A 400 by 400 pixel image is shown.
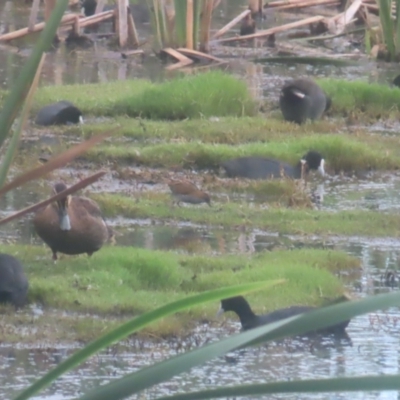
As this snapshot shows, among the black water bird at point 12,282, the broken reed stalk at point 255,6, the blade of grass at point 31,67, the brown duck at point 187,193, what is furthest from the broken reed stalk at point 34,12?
the blade of grass at point 31,67

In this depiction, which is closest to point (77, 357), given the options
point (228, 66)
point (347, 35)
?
point (228, 66)

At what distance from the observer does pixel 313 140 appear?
1024 centimetres

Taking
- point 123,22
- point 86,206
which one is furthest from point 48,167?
point 123,22

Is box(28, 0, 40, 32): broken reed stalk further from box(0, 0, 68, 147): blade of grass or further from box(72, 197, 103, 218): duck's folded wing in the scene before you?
box(0, 0, 68, 147): blade of grass

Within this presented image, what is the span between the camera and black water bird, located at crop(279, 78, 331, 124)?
11.0 m

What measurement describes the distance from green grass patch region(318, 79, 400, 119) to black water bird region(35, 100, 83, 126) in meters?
2.94

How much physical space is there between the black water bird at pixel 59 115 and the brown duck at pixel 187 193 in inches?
105

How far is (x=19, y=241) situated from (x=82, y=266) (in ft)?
2.88

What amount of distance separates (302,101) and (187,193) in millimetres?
3164

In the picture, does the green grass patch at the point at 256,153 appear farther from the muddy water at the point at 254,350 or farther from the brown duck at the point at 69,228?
the brown duck at the point at 69,228

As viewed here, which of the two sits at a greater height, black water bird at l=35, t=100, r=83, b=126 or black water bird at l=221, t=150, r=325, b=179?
black water bird at l=35, t=100, r=83, b=126

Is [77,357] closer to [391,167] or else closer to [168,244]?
→ [168,244]

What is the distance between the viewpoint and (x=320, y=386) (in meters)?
1.93

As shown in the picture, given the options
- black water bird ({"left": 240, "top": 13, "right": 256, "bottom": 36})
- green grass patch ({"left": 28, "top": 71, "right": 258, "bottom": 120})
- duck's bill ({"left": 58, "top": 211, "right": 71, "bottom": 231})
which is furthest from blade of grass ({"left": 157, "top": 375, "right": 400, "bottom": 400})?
black water bird ({"left": 240, "top": 13, "right": 256, "bottom": 36})
